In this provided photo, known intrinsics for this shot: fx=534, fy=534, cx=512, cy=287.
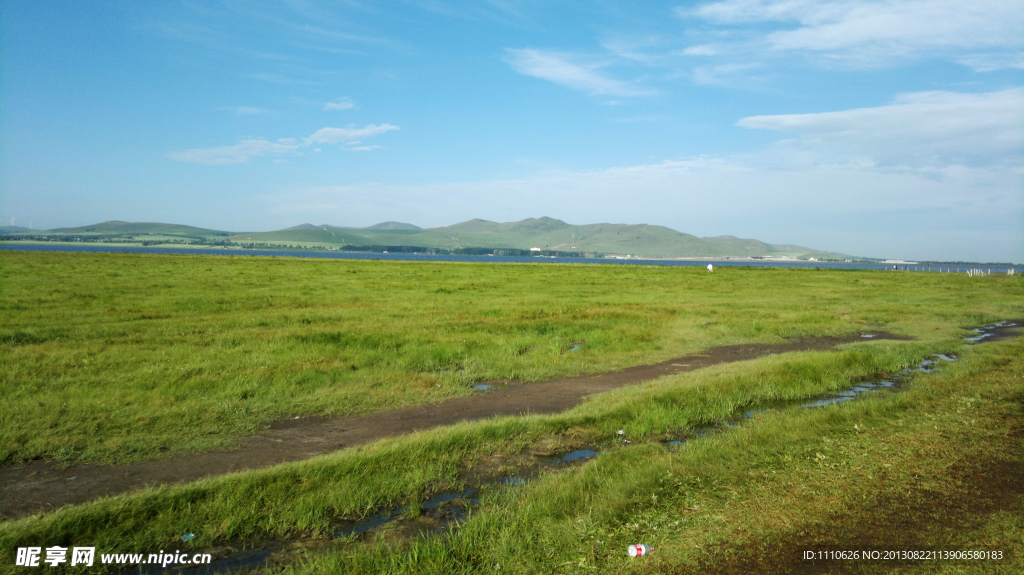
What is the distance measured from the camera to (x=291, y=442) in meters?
9.55

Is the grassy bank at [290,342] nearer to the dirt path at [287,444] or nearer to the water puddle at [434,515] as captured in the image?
the dirt path at [287,444]

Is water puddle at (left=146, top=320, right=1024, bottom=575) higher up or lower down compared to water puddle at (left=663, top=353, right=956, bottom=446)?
lower down

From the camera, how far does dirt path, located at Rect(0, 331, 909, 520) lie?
7.36 m

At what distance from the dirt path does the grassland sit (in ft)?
1.90

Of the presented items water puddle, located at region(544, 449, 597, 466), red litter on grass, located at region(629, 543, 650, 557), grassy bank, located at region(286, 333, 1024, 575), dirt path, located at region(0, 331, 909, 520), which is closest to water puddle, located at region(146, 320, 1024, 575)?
water puddle, located at region(544, 449, 597, 466)

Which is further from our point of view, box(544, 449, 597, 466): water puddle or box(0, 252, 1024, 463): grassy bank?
box(0, 252, 1024, 463): grassy bank

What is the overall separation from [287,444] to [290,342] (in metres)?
8.55

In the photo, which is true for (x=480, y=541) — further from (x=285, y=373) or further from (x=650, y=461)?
(x=285, y=373)

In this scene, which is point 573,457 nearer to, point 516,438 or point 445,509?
point 516,438

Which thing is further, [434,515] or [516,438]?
[516,438]

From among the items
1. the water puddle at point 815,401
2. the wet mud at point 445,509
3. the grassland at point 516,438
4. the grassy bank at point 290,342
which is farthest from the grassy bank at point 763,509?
the grassy bank at point 290,342

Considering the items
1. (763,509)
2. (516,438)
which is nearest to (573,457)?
(516,438)

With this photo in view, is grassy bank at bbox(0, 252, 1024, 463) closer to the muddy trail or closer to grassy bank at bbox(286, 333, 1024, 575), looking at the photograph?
the muddy trail

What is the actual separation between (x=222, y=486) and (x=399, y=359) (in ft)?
29.4
